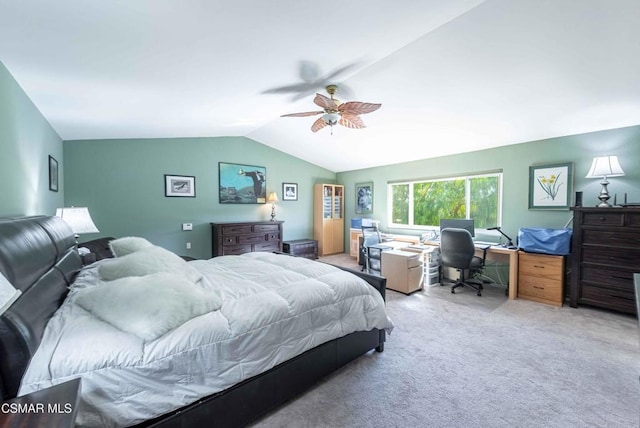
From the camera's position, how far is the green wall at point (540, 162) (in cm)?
326

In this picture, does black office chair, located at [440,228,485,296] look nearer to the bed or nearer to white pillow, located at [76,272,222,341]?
the bed

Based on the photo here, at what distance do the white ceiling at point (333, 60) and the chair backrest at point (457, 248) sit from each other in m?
1.53

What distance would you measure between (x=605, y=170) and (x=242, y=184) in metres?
5.51

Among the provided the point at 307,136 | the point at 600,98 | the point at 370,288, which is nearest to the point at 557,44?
the point at 600,98

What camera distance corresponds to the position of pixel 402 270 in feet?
12.6

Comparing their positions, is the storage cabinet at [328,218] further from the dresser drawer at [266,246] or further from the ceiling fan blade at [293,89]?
the ceiling fan blade at [293,89]

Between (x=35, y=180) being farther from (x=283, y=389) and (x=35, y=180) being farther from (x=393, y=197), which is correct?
(x=393, y=197)

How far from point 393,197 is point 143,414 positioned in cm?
550

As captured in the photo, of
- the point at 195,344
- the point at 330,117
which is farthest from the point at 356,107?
the point at 195,344

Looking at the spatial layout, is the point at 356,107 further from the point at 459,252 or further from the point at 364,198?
the point at 364,198

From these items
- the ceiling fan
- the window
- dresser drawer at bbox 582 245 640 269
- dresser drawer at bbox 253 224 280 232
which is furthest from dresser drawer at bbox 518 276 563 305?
dresser drawer at bbox 253 224 280 232

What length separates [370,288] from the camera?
2.25 meters

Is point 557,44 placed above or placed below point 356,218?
above

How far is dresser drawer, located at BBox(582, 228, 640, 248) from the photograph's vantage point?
290 centimetres
